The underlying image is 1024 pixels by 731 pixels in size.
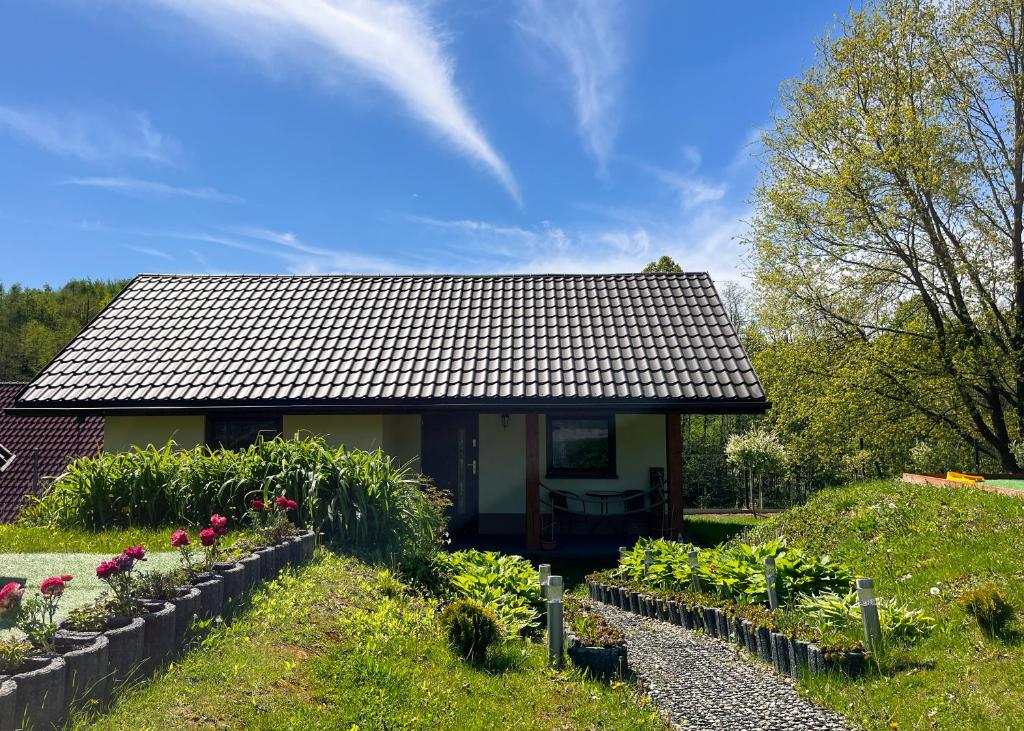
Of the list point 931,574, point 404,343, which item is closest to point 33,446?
point 404,343

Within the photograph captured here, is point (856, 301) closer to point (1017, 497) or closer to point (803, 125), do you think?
point (803, 125)

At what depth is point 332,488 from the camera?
7.76 meters

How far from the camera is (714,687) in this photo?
520 centimetres

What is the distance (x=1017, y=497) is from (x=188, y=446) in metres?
11.9

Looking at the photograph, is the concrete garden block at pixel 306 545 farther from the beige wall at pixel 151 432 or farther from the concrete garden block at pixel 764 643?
the beige wall at pixel 151 432

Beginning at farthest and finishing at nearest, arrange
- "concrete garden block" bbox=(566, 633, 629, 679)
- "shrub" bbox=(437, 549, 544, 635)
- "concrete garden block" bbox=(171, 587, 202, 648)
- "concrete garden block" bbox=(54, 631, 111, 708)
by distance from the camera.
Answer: "shrub" bbox=(437, 549, 544, 635) → "concrete garden block" bbox=(566, 633, 629, 679) → "concrete garden block" bbox=(171, 587, 202, 648) → "concrete garden block" bbox=(54, 631, 111, 708)

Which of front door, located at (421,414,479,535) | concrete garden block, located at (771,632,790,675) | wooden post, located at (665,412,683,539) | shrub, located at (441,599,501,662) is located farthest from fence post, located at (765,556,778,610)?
front door, located at (421,414,479,535)

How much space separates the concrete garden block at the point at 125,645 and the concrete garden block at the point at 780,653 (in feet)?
14.8

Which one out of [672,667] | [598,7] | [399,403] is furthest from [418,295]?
[672,667]

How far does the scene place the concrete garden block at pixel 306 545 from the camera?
659cm

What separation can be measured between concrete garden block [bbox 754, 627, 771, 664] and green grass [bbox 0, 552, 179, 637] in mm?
5056

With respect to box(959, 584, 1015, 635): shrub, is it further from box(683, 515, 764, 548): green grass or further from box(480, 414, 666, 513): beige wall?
box(480, 414, 666, 513): beige wall

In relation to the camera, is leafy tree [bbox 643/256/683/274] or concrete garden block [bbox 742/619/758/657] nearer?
concrete garden block [bbox 742/619/758/657]

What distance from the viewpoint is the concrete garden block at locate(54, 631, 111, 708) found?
3.21 m
